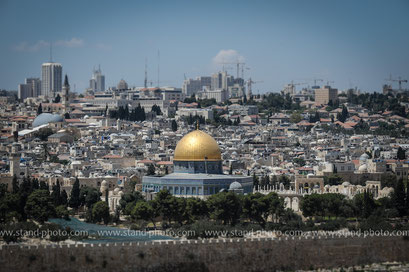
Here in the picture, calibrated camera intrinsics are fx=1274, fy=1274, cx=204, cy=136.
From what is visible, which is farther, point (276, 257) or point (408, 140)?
point (408, 140)

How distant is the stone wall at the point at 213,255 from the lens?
148 ft

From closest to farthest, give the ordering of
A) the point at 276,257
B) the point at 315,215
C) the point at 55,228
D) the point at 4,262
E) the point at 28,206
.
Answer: the point at 4,262, the point at 276,257, the point at 55,228, the point at 28,206, the point at 315,215

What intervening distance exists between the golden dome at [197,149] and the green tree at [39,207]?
11291 millimetres

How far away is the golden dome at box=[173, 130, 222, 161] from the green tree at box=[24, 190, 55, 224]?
445 inches

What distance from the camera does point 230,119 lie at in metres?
133

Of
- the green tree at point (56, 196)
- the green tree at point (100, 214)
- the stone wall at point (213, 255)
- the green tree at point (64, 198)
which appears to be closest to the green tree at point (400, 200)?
Answer: the stone wall at point (213, 255)

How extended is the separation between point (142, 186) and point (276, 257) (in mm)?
25548

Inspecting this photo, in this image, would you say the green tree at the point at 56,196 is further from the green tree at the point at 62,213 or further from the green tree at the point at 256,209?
the green tree at the point at 256,209

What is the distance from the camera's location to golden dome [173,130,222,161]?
70.2 m

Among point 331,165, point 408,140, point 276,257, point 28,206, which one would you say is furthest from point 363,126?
point 276,257

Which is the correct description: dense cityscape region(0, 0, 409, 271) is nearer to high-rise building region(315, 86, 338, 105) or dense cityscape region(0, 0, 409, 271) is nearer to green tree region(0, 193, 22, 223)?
green tree region(0, 193, 22, 223)

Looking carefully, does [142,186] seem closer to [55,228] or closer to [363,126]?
[55,228]

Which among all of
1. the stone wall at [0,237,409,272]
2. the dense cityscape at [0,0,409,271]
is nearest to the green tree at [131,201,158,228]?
the dense cityscape at [0,0,409,271]

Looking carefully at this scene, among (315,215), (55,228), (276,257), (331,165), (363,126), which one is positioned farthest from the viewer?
(363,126)
